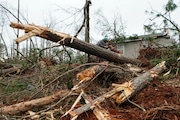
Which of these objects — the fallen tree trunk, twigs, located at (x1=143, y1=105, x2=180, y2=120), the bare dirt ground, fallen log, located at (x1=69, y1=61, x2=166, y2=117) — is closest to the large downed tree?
fallen log, located at (x1=69, y1=61, x2=166, y2=117)

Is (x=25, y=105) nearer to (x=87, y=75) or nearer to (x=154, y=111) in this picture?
(x=87, y=75)

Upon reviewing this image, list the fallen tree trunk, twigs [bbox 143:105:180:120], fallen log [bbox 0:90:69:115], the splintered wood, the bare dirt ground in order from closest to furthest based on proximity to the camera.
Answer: twigs [bbox 143:105:180:120] < the bare dirt ground < fallen log [bbox 0:90:69:115] < the fallen tree trunk < the splintered wood

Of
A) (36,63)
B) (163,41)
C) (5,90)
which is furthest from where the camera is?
(163,41)

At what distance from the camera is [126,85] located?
4.59 meters

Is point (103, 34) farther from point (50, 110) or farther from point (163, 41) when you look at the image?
point (50, 110)

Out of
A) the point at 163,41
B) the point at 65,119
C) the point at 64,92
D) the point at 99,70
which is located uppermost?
the point at 163,41

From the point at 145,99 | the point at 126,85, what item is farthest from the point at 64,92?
the point at 145,99

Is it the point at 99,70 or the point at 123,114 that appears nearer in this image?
the point at 123,114

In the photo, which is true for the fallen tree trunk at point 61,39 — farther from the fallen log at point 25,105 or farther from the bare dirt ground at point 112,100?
the fallen log at point 25,105

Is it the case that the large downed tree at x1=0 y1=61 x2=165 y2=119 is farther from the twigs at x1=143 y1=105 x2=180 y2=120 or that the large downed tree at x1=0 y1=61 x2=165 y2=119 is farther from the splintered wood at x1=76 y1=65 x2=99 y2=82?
the twigs at x1=143 y1=105 x2=180 y2=120

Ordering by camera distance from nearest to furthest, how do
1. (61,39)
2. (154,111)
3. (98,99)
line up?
(154,111) → (98,99) → (61,39)

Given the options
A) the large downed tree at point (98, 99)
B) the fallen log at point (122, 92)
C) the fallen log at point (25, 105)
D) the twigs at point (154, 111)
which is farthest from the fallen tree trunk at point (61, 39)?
the twigs at point (154, 111)

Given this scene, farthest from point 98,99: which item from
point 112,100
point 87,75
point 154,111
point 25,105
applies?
point 25,105

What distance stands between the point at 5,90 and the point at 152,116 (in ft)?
13.0
